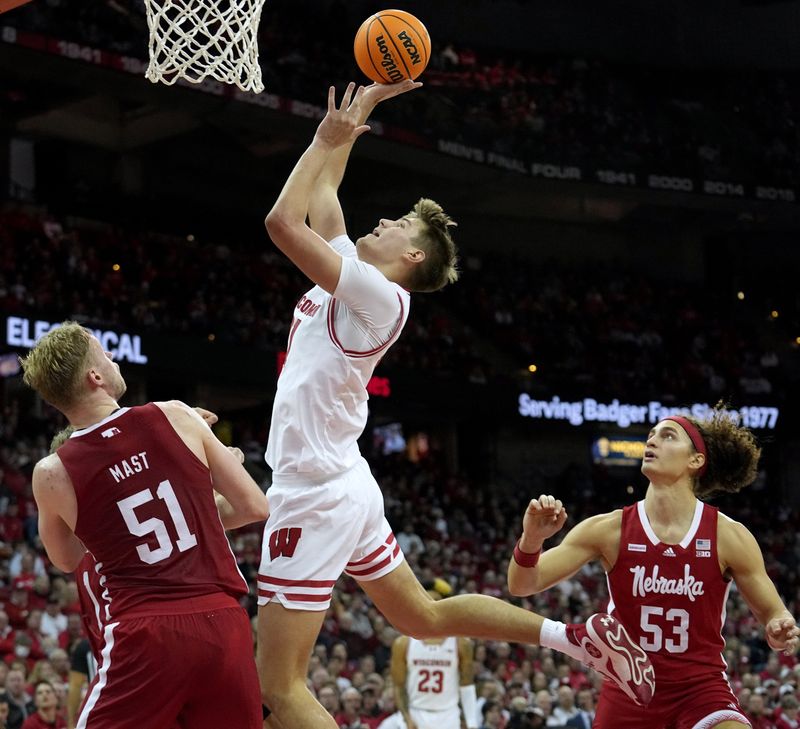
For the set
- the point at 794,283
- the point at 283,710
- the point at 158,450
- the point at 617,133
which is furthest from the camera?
the point at 794,283

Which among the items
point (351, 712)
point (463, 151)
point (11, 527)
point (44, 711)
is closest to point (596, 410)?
point (463, 151)

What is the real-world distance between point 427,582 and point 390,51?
830cm

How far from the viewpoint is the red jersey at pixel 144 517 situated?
3.90 meters

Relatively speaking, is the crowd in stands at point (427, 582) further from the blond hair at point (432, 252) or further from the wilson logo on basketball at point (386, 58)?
the wilson logo on basketball at point (386, 58)

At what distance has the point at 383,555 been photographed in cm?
519

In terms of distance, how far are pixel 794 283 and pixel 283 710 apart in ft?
92.7

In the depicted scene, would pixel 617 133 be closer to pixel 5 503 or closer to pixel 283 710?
pixel 5 503

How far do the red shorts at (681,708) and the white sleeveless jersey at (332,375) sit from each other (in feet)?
5.10

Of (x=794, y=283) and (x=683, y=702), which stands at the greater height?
(x=794, y=283)

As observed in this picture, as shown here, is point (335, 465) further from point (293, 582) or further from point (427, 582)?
point (427, 582)

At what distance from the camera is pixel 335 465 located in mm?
4973

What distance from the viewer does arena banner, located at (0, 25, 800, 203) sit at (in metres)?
19.6

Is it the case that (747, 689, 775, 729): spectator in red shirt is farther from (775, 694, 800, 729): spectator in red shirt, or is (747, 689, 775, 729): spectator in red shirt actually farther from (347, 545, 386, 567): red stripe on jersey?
(347, 545, 386, 567): red stripe on jersey

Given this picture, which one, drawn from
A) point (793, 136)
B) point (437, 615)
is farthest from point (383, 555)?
point (793, 136)
